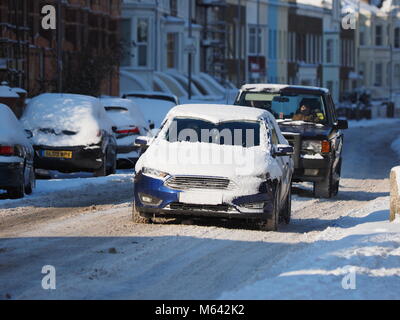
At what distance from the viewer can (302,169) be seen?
21703mm

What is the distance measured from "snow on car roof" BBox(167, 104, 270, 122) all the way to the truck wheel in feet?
15.6

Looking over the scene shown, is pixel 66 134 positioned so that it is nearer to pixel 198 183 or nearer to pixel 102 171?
pixel 102 171

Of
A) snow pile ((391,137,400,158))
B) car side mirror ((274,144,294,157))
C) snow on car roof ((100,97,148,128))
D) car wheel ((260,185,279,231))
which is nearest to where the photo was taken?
car wheel ((260,185,279,231))

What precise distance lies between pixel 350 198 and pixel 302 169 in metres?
1.20

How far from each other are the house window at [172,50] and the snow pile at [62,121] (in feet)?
143

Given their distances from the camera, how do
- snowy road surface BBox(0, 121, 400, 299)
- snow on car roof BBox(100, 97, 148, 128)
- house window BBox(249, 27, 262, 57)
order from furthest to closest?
house window BBox(249, 27, 262, 57) → snow on car roof BBox(100, 97, 148, 128) → snowy road surface BBox(0, 121, 400, 299)

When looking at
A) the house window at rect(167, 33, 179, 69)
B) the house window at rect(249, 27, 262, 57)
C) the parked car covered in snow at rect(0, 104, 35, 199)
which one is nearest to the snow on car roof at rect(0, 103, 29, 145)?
the parked car covered in snow at rect(0, 104, 35, 199)

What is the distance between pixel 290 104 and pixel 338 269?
1113cm

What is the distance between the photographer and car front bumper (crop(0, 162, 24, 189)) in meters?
18.7

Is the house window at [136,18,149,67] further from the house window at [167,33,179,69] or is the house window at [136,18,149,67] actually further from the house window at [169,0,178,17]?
the house window at [169,0,178,17]

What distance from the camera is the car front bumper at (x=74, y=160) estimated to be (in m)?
24.1

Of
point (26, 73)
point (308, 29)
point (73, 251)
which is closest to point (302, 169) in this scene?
point (73, 251)

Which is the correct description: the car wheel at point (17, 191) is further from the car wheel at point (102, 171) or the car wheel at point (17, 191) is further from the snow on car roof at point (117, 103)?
the snow on car roof at point (117, 103)

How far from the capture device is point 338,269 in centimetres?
1151
